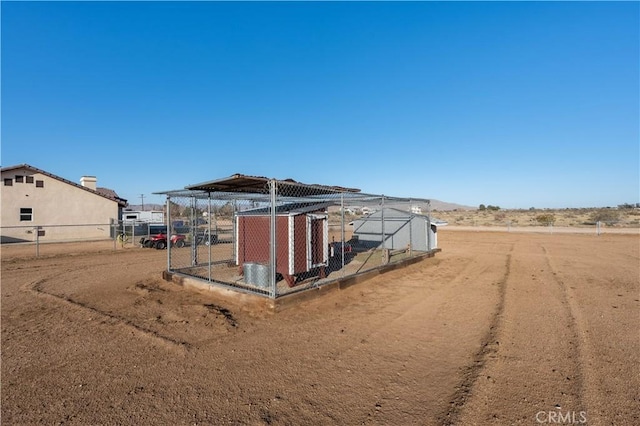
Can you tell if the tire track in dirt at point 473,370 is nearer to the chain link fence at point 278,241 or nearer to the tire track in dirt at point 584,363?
the tire track in dirt at point 584,363

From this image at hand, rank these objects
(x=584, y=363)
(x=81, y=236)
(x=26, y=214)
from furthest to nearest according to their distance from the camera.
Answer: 1. (x=81, y=236)
2. (x=26, y=214)
3. (x=584, y=363)

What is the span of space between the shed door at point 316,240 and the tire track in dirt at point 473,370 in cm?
433

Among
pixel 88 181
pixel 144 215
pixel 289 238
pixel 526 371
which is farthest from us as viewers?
pixel 144 215

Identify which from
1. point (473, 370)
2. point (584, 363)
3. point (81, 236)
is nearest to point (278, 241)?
point (473, 370)

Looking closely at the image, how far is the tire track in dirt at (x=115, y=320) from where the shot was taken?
4.79 metres

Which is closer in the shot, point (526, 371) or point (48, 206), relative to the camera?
point (526, 371)

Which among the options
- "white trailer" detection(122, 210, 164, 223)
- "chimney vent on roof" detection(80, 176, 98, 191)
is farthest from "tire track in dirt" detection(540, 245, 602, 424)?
"white trailer" detection(122, 210, 164, 223)

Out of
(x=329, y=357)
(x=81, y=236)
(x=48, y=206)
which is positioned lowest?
(x=329, y=357)

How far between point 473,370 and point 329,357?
1.83m

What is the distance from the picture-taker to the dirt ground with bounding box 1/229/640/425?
315 centimetres

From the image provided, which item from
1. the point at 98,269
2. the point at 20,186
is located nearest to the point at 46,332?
the point at 98,269

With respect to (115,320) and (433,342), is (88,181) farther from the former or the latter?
(433,342)

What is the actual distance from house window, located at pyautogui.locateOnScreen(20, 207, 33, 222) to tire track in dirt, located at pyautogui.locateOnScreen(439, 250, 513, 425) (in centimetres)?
2685

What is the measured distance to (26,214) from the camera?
20.8 meters
